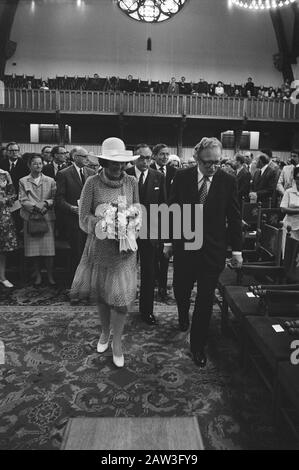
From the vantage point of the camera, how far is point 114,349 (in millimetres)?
2963

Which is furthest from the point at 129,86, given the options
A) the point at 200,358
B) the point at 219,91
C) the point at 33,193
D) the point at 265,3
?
the point at 200,358

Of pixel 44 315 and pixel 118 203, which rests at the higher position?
pixel 118 203

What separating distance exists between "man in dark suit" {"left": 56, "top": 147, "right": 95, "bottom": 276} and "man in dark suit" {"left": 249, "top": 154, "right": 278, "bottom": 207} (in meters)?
3.43

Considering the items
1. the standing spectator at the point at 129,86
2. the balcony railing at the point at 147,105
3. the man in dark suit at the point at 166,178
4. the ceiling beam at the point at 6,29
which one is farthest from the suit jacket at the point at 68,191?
the ceiling beam at the point at 6,29

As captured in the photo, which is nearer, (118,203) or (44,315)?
(118,203)

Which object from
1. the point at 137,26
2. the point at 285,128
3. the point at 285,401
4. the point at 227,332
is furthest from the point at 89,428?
the point at 137,26

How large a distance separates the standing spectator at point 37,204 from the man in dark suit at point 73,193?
0.23 metres

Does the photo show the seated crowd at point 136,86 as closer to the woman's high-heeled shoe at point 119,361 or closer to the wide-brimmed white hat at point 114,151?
the wide-brimmed white hat at point 114,151

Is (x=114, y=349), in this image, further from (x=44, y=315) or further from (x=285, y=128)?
(x=285, y=128)

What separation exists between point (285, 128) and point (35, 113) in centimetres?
938

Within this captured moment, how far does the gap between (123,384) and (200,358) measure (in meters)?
0.62

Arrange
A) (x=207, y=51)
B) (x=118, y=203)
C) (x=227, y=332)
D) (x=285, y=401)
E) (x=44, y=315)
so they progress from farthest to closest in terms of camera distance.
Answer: (x=207, y=51)
(x=44, y=315)
(x=227, y=332)
(x=118, y=203)
(x=285, y=401)

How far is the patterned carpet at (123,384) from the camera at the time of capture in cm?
221

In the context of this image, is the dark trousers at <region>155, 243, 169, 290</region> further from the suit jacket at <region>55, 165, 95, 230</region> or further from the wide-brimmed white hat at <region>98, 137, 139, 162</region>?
the wide-brimmed white hat at <region>98, 137, 139, 162</region>
